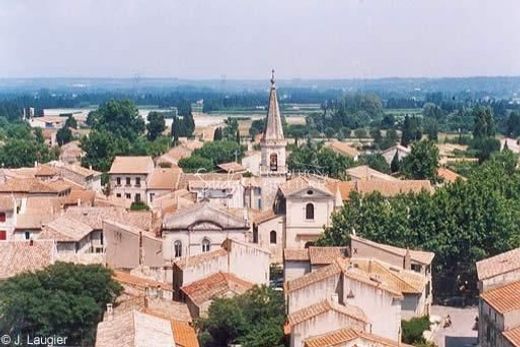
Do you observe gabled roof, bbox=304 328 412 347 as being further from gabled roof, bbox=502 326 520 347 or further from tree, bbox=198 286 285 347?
gabled roof, bbox=502 326 520 347

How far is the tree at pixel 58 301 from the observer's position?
26266 mm

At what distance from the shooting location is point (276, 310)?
27.8 m

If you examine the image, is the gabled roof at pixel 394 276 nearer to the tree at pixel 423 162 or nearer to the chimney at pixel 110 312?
the chimney at pixel 110 312

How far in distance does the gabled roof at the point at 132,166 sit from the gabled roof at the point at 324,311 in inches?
1338

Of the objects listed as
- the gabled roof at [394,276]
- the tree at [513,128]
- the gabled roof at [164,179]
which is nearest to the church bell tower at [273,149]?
the gabled roof at [164,179]

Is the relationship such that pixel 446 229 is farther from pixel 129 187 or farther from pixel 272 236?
pixel 129 187

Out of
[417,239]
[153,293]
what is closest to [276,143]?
[417,239]

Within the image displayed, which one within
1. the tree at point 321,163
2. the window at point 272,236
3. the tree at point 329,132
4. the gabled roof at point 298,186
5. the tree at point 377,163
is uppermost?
the gabled roof at point 298,186

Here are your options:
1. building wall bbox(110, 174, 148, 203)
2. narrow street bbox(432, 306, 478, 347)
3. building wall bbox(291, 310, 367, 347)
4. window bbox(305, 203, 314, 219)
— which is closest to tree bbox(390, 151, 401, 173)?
building wall bbox(110, 174, 148, 203)

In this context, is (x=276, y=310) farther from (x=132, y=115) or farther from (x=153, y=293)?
(x=132, y=115)

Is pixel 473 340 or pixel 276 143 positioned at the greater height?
pixel 276 143

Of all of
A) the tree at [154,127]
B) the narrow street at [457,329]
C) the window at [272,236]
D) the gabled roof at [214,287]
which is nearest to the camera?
the gabled roof at [214,287]

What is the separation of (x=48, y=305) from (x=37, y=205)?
16927 millimetres

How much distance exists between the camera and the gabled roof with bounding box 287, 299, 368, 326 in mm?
24703
